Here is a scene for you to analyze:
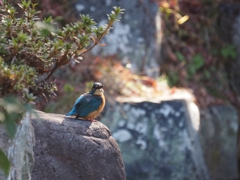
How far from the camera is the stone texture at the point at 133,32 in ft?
18.1

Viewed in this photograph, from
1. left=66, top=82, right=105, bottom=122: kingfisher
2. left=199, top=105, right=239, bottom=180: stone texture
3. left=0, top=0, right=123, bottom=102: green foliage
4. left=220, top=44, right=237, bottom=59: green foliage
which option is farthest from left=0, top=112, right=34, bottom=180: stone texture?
left=220, top=44, right=237, bottom=59: green foliage

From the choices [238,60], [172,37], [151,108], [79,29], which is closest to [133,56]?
[151,108]

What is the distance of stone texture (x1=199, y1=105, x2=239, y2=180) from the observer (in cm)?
627

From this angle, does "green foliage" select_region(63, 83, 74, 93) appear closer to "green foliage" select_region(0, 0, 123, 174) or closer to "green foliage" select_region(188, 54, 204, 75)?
"green foliage" select_region(0, 0, 123, 174)

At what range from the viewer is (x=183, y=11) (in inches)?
292

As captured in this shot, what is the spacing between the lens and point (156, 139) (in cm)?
486

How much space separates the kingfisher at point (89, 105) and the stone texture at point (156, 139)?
158 centimetres

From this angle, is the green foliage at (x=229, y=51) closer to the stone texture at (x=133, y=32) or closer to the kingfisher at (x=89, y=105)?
the stone texture at (x=133, y=32)

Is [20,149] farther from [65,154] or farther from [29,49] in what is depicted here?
[29,49]

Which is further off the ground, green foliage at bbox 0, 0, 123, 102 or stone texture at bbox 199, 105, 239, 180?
green foliage at bbox 0, 0, 123, 102

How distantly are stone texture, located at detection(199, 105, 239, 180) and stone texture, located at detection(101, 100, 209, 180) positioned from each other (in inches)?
48.2

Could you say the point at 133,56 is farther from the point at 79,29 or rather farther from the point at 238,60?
the point at 79,29

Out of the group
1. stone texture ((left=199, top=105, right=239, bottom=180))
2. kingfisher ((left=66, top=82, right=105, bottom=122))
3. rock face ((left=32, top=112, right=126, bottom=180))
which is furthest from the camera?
stone texture ((left=199, top=105, right=239, bottom=180))

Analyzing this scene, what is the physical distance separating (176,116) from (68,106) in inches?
38.2
